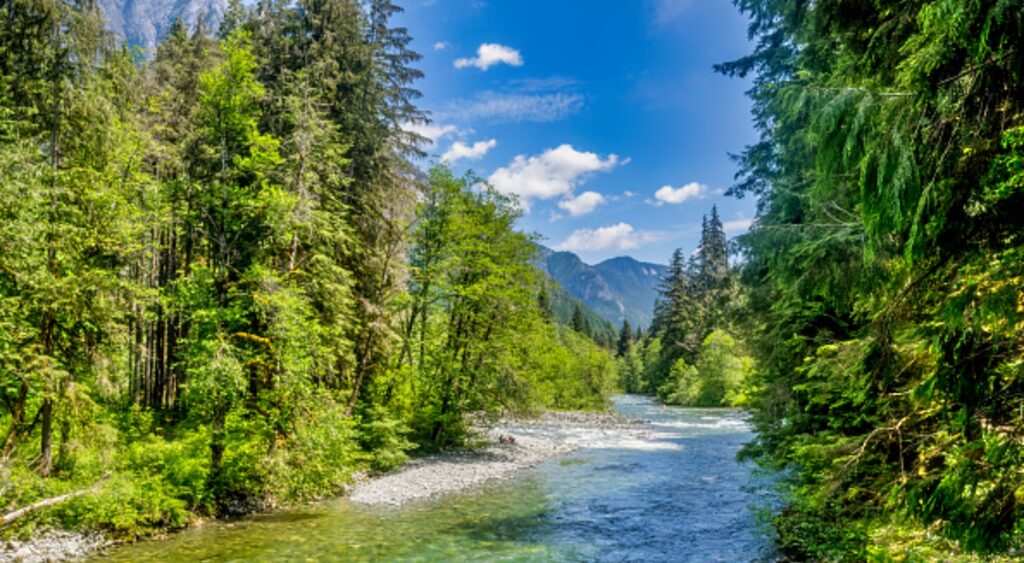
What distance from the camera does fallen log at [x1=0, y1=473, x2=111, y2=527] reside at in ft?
29.8

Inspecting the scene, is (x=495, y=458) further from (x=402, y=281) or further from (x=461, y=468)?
Answer: (x=402, y=281)

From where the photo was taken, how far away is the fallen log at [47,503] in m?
9.07

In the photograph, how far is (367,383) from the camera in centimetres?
2044

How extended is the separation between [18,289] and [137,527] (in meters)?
4.99

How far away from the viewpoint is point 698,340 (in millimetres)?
64812

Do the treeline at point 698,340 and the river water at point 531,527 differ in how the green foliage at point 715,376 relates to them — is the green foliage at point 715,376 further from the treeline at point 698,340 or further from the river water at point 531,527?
the river water at point 531,527

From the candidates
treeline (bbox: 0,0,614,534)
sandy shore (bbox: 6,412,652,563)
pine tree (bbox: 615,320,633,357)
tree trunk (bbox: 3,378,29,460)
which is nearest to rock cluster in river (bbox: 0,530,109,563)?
sandy shore (bbox: 6,412,652,563)

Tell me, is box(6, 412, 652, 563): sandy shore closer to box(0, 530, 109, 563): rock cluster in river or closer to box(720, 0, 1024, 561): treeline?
box(0, 530, 109, 563): rock cluster in river

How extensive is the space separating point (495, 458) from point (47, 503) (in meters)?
14.2

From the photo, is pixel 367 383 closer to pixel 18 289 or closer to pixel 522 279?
pixel 522 279

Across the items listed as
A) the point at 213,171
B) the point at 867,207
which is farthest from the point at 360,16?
the point at 867,207

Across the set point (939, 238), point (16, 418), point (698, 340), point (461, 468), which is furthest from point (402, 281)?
point (698, 340)

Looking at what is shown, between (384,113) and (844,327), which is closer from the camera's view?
(844,327)

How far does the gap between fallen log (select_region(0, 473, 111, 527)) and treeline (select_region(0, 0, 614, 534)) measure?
0.19m
